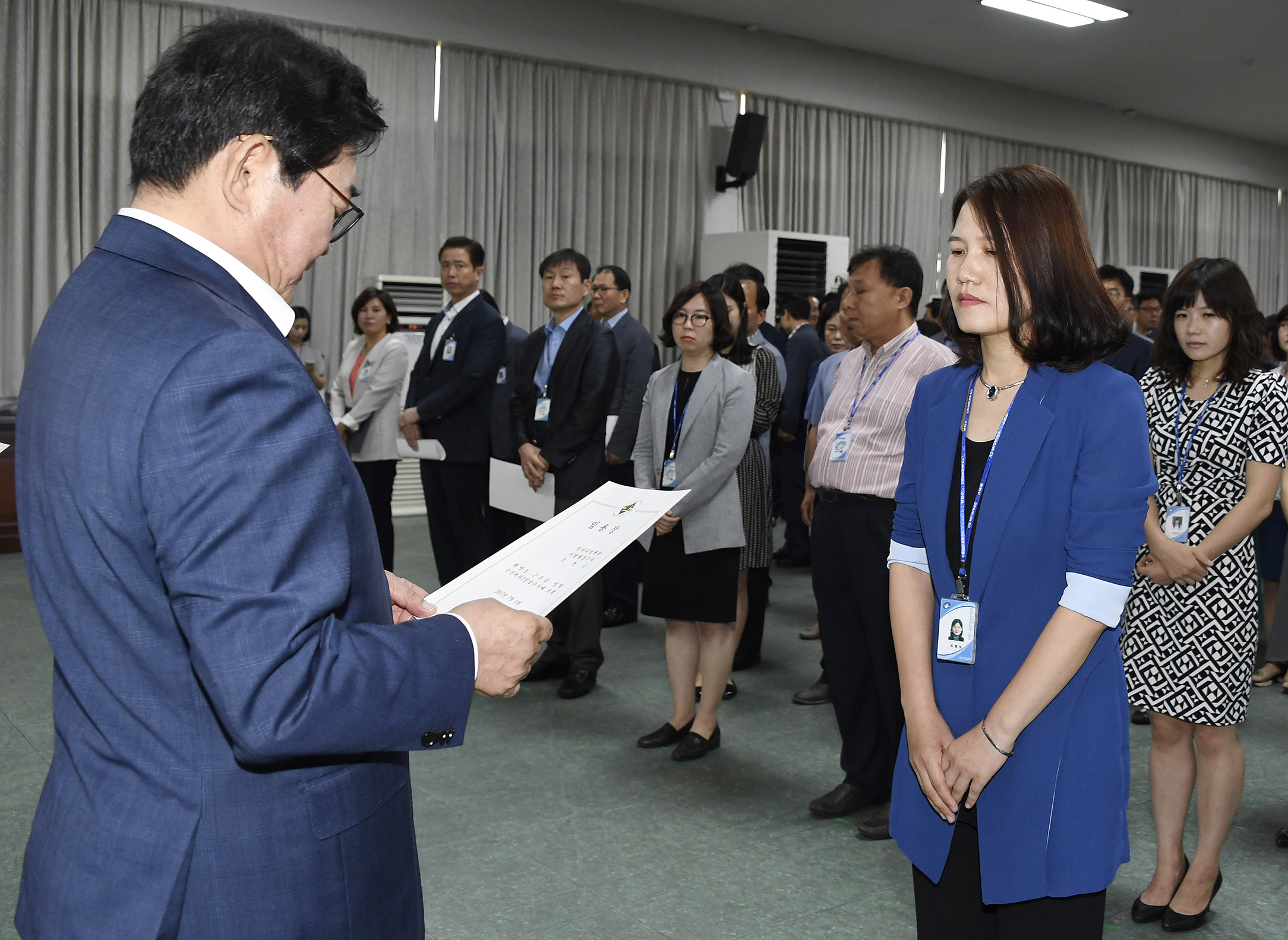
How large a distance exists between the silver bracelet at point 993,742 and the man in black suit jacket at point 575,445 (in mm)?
2794

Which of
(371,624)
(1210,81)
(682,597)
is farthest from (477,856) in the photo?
(1210,81)

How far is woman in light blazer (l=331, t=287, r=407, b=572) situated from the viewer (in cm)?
529

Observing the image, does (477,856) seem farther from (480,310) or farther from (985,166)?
(985,166)

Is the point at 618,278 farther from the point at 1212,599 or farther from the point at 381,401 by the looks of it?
the point at 1212,599

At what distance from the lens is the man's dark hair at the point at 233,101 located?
0.96 m

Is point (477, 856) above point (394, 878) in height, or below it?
below

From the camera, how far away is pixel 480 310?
5.01 m

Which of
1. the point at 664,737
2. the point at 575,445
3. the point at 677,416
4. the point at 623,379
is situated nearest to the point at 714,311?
the point at 677,416

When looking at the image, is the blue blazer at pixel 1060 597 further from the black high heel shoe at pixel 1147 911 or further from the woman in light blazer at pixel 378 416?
the woman in light blazer at pixel 378 416

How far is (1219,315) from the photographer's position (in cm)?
256

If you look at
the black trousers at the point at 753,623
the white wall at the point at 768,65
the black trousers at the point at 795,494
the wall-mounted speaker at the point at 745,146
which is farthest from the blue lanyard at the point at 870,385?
the wall-mounted speaker at the point at 745,146

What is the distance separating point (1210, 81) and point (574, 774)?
10.5m

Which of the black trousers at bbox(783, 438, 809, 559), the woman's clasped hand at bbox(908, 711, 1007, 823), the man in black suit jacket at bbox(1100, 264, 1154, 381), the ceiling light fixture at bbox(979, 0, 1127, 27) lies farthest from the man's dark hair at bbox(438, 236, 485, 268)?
the ceiling light fixture at bbox(979, 0, 1127, 27)

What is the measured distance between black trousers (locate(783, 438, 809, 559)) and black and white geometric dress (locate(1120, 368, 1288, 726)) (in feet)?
12.0
